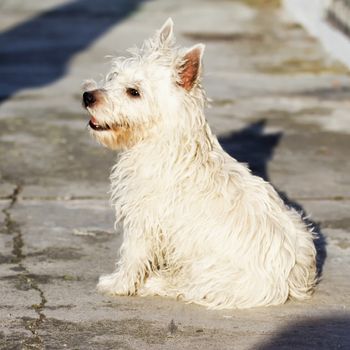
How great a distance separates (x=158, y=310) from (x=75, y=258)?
1083 mm

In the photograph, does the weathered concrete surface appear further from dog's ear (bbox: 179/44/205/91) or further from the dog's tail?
dog's ear (bbox: 179/44/205/91)

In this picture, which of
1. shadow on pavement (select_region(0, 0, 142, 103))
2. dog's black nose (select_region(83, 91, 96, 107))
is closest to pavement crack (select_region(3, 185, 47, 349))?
dog's black nose (select_region(83, 91, 96, 107))

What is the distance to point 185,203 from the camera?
6.42 meters

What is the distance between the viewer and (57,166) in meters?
9.59

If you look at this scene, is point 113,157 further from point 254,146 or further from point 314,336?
point 314,336

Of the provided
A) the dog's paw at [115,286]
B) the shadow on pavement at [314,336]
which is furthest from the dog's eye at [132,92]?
the shadow on pavement at [314,336]

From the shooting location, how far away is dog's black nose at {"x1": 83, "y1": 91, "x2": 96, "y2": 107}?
251 inches

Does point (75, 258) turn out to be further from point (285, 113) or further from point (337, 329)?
point (285, 113)

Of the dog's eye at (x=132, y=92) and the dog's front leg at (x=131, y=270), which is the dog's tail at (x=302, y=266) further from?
the dog's eye at (x=132, y=92)

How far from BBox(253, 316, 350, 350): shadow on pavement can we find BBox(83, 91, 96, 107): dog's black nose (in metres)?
1.68

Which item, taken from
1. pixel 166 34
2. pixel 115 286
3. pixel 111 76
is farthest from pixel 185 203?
pixel 166 34

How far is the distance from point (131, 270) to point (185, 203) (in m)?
0.52

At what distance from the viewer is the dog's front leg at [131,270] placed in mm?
6520

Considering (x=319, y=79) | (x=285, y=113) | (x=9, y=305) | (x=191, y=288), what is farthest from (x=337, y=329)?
(x=319, y=79)
